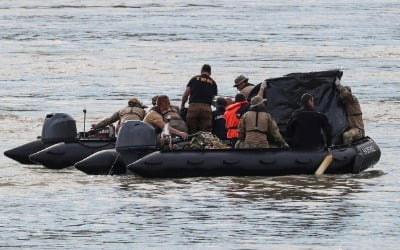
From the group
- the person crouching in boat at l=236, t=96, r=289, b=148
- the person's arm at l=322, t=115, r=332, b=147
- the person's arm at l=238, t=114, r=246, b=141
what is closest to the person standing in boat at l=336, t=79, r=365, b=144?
the person's arm at l=322, t=115, r=332, b=147

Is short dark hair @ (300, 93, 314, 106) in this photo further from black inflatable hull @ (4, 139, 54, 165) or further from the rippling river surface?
black inflatable hull @ (4, 139, 54, 165)

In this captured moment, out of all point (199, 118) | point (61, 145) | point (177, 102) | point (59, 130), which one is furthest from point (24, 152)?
point (177, 102)

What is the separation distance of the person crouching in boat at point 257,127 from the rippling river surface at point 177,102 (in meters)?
0.67

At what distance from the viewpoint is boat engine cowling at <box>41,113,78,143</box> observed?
2748 cm

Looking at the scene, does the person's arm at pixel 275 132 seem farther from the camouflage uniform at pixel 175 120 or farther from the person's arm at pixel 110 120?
the person's arm at pixel 110 120

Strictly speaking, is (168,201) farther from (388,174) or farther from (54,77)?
(54,77)

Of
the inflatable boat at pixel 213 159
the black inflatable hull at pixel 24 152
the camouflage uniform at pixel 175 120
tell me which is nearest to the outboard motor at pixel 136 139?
the inflatable boat at pixel 213 159

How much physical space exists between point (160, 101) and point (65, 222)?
5.14 meters

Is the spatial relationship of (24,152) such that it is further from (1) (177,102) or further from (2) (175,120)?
(1) (177,102)

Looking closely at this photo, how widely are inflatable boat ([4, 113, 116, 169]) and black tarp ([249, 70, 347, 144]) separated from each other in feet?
10.3

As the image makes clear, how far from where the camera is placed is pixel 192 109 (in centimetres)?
2736

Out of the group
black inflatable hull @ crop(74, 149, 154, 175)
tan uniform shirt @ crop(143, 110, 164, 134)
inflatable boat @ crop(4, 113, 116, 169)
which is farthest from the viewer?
inflatable boat @ crop(4, 113, 116, 169)

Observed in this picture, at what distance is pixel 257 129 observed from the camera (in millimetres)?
24969

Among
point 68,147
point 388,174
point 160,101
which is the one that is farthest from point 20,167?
point 388,174
